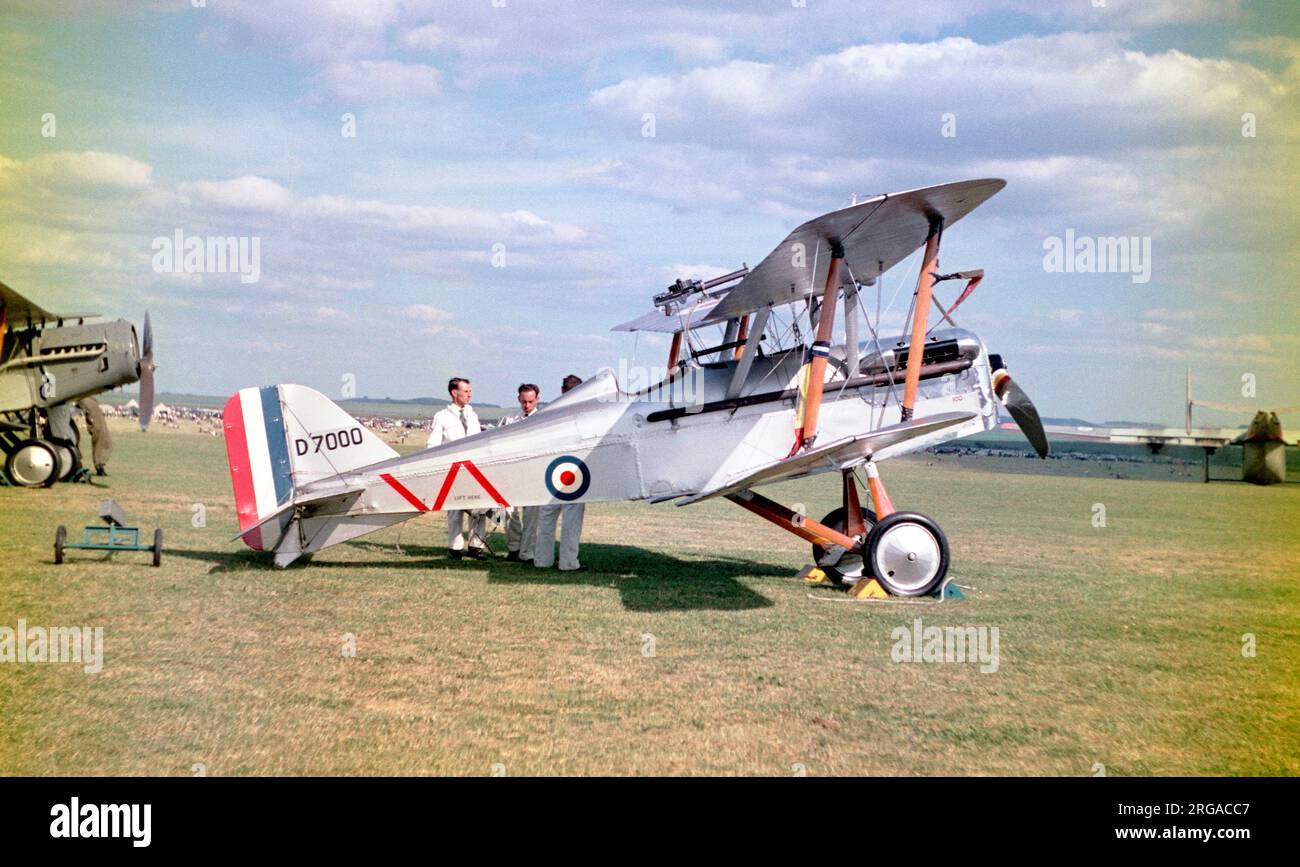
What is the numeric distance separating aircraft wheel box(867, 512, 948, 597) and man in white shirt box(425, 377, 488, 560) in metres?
4.52

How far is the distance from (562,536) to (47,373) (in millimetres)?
12294

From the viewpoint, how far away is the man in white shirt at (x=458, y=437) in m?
11.2

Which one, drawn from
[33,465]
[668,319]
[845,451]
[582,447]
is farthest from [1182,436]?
[33,465]

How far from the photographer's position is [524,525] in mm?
11336

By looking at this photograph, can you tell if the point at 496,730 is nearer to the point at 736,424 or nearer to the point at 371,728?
the point at 371,728

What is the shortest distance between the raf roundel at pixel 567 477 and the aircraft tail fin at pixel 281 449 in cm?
147

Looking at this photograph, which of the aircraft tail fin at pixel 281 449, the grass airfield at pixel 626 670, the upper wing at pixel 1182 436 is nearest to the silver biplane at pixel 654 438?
the aircraft tail fin at pixel 281 449

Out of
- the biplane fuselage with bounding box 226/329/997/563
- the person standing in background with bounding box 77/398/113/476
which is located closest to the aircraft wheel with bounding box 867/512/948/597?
the biplane fuselage with bounding box 226/329/997/563

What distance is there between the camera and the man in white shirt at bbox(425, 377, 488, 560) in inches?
441

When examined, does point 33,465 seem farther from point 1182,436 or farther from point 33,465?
point 1182,436

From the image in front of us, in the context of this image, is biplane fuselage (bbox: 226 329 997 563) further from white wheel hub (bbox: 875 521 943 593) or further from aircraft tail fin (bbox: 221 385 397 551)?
white wheel hub (bbox: 875 521 943 593)
